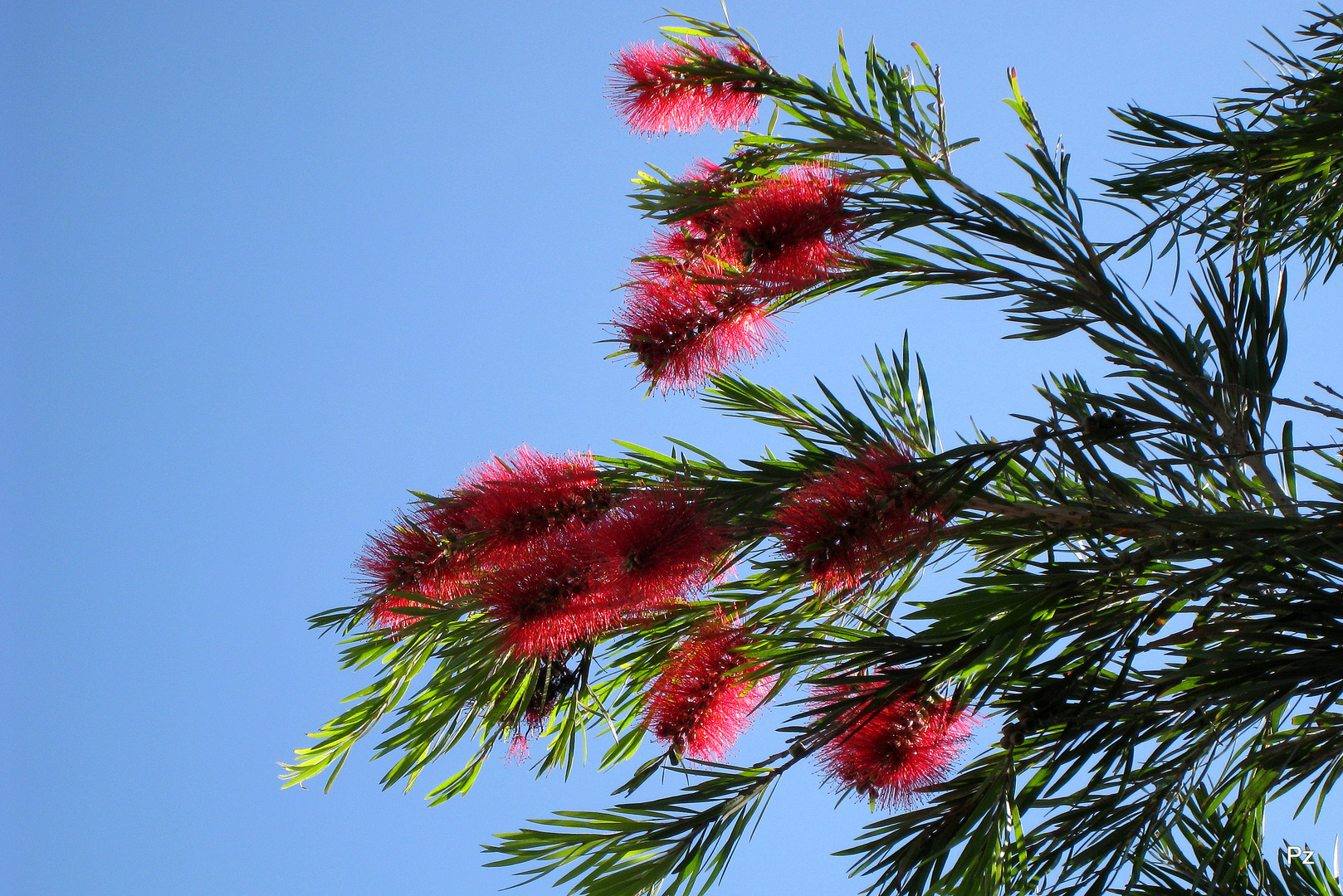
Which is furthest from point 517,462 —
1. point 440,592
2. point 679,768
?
point 679,768

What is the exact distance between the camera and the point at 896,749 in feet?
4.19

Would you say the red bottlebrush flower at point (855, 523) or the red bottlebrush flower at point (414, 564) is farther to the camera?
the red bottlebrush flower at point (414, 564)

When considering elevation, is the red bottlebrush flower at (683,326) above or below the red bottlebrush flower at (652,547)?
above

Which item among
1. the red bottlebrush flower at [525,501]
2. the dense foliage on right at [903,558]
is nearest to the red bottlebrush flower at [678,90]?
the dense foliage on right at [903,558]

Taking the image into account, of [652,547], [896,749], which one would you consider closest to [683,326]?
[652,547]

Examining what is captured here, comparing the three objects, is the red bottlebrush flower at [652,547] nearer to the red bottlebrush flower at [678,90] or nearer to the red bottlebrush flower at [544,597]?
the red bottlebrush flower at [544,597]

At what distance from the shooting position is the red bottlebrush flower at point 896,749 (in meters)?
1.27

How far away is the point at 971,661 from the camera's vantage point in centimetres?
111

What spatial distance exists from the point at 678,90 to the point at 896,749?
1.11 metres

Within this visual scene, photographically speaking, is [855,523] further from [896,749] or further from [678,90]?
[678,90]

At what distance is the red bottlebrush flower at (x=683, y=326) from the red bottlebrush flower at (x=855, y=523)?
0.35 meters

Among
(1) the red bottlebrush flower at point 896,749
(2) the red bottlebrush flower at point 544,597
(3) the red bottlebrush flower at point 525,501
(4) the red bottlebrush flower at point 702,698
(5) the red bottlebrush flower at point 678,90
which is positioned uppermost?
(5) the red bottlebrush flower at point 678,90

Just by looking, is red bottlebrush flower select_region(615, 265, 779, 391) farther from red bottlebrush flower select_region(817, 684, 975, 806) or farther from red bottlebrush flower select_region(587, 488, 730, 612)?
red bottlebrush flower select_region(817, 684, 975, 806)

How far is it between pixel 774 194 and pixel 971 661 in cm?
68
